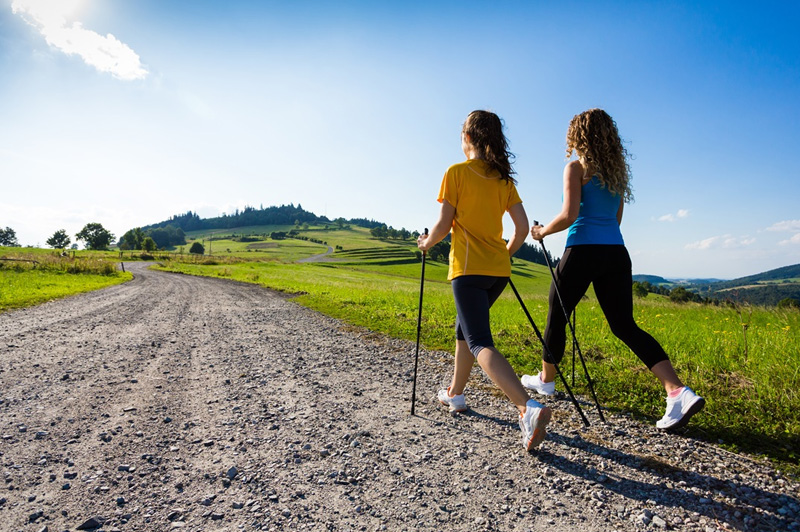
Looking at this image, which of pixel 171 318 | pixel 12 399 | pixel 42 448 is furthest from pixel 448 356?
pixel 171 318

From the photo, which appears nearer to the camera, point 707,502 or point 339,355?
point 707,502

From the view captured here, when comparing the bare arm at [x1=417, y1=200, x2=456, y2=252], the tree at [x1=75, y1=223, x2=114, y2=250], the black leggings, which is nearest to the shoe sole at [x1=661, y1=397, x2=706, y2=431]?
the black leggings

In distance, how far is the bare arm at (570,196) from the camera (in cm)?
→ 441

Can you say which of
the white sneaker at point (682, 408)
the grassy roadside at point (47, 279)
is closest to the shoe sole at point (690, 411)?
the white sneaker at point (682, 408)

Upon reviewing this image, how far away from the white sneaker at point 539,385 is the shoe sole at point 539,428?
163 centimetres

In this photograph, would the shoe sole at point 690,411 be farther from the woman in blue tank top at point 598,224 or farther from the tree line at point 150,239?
the tree line at point 150,239

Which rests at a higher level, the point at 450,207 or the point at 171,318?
the point at 450,207

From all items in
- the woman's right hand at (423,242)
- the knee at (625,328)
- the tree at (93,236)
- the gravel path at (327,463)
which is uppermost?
the tree at (93,236)

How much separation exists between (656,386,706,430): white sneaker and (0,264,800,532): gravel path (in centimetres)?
20

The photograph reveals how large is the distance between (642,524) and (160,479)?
12.1 ft

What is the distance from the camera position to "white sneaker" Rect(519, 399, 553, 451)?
11.5ft

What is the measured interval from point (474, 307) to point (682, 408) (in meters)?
2.20

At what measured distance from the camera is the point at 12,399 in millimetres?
5039

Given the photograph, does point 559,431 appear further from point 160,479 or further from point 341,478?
point 160,479
